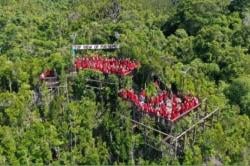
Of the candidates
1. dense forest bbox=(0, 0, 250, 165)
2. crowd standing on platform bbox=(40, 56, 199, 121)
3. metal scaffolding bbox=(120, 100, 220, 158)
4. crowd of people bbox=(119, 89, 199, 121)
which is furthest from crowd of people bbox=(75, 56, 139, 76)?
metal scaffolding bbox=(120, 100, 220, 158)

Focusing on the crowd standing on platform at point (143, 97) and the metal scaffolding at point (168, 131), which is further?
the crowd standing on platform at point (143, 97)

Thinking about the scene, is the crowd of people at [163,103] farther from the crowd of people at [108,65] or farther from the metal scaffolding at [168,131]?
the crowd of people at [108,65]

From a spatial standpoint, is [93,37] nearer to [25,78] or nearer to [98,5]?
[25,78]

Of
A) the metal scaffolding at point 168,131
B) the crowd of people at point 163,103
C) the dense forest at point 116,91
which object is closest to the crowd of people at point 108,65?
the dense forest at point 116,91

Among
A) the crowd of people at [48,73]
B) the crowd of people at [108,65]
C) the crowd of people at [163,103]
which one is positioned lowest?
the crowd of people at [163,103]

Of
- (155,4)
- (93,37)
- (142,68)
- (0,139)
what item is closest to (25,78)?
(0,139)

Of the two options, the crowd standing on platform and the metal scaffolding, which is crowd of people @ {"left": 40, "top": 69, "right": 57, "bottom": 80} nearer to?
the crowd standing on platform

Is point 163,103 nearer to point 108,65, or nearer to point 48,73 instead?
point 108,65
